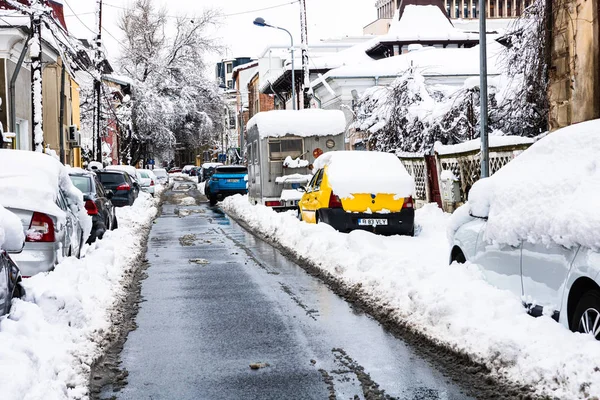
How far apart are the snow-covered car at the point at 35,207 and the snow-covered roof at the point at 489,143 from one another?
360 inches

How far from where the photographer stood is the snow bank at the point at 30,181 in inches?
375

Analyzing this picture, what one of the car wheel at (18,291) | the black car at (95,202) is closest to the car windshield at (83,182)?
the black car at (95,202)

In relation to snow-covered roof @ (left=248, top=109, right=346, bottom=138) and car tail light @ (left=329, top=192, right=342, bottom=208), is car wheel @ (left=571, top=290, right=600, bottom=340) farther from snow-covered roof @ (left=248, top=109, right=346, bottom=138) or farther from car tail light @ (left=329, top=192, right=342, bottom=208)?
snow-covered roof @ (left=248, top=109, right=346, bottom=138)

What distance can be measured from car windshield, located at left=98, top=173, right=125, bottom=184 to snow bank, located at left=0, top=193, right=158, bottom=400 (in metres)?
17.1

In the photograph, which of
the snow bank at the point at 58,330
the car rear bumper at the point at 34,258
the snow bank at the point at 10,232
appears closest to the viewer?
the snow bank at the point at 58,330

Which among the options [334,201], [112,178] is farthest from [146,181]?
[334,201]

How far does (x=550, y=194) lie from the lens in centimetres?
637

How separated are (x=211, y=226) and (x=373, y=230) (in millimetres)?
8428

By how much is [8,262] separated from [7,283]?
0.31 m

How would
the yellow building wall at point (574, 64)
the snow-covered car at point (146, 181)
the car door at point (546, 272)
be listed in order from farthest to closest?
the snow-covered car at point (146, 181)
the yellow building wall at point (574, 64)
the car door at point (546, 272)

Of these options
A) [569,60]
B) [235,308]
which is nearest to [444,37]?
[569,60]

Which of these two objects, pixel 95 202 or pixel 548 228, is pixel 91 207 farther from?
pixel 548 228

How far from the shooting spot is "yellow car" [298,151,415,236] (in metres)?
15.6

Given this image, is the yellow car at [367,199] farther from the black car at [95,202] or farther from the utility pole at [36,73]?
the utility pole at [36,73]
